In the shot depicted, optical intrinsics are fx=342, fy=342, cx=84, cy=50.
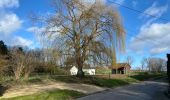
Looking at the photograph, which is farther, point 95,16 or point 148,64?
point 148,64

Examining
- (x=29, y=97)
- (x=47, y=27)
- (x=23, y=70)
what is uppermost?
(x=47, y=27)

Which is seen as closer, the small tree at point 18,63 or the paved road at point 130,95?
the paved road at point 130,95

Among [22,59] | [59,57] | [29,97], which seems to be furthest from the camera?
[59,57]

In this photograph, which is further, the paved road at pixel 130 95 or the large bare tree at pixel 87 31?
the large bare tree at pixel 87 31

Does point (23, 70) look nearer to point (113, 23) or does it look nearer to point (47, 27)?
point (47, 27)

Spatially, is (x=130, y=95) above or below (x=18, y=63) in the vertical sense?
below

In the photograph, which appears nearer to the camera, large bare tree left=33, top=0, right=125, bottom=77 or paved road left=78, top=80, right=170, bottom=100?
paved road left=78, top=80, right=170, bottom=100

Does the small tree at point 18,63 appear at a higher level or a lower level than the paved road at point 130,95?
higher

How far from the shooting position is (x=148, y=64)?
17412 centimetres

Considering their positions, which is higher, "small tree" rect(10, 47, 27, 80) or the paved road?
"small tree" rect(10, 47, 27, 80)

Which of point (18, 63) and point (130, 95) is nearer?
point (130, 95)

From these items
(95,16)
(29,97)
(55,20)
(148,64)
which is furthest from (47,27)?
(148,64)

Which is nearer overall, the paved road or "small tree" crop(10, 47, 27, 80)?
the paved road

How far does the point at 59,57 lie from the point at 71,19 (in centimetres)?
520
